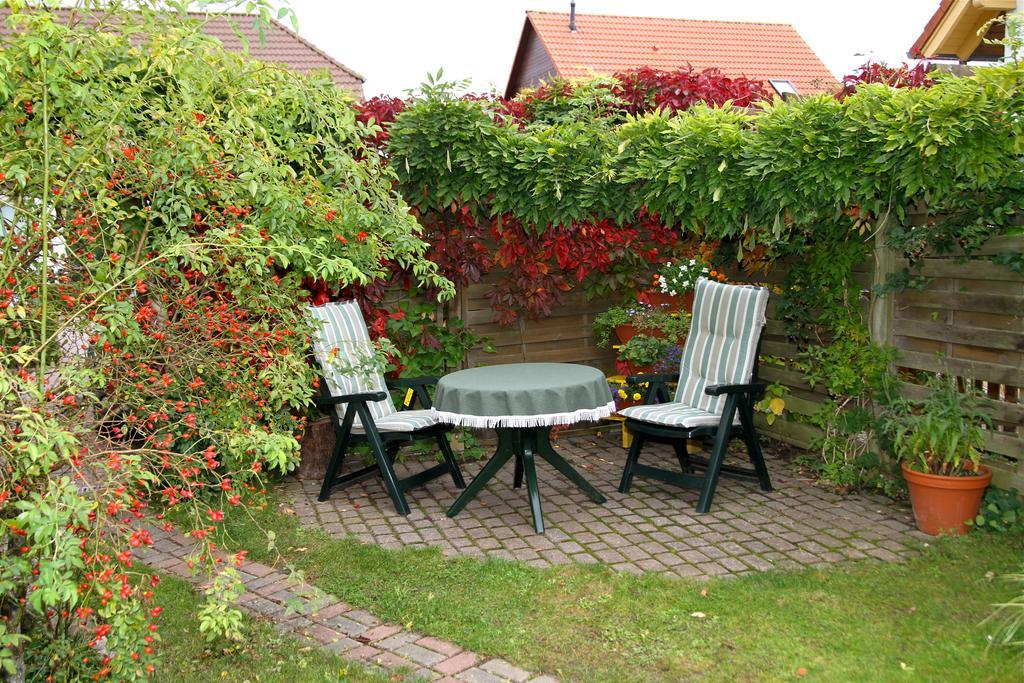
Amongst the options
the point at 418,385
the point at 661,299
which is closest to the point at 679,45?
the point at 661,299

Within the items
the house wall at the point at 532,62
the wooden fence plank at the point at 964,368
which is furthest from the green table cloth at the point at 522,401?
the house wall at the point at 532,62

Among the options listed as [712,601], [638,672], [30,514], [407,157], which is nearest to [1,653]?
[30,514]

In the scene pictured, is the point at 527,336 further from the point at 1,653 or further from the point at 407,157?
the point at 1,653

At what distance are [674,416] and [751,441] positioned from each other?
52 centimetres

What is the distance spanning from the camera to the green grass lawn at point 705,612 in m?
3.18

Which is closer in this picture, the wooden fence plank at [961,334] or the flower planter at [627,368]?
the wooden fence plank at [961,334]

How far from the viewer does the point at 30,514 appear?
2.10 m

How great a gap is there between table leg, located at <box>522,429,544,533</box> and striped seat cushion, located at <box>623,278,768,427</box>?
71 centimetres

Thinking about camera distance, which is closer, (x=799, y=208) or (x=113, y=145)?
(x=113, y=145)

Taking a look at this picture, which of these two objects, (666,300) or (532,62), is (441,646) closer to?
(666,300)

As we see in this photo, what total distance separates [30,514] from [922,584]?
355 centimetres

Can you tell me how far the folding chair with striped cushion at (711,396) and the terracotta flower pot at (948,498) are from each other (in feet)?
3.27

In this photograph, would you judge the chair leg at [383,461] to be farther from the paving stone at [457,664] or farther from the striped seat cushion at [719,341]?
the striped seat cushion at [719,341]

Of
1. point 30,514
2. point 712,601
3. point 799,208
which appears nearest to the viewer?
point 30,514
